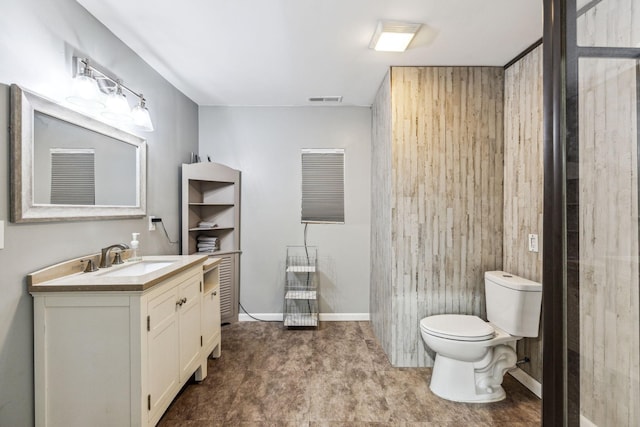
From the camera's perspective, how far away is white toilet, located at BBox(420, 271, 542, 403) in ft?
7.09

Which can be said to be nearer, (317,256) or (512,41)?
(512,41)

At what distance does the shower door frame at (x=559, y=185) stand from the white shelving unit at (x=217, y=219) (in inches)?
118

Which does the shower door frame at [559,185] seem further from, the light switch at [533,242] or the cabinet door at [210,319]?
the cabinet door at [210,319]

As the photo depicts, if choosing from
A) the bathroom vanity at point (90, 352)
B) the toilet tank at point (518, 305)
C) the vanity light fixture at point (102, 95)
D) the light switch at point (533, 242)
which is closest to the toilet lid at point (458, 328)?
the toilet tank at point (518, 305)

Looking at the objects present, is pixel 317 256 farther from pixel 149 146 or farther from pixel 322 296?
pixel 149 146

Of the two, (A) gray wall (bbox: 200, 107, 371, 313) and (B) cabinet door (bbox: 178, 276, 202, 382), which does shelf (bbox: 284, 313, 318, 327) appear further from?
(B) cabinet door (bbox: 178, 276, 202, 382)

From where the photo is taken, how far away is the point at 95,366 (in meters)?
1.55

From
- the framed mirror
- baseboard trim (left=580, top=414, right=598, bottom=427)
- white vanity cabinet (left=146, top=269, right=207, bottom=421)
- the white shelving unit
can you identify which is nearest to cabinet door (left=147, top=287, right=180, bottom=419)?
white vanity cabinet (left=146, top=269, right=207, bottom=421)

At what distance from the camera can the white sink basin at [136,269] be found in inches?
76.3

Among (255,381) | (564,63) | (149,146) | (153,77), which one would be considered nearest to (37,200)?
(149,146)

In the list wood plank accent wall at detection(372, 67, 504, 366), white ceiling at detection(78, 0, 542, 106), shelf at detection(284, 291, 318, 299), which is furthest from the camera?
shelf at detection(284, 291, 318, 299)

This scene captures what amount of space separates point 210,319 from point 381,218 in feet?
5.71

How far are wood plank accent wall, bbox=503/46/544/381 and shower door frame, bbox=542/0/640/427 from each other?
5.24ft

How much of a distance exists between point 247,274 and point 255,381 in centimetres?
144
